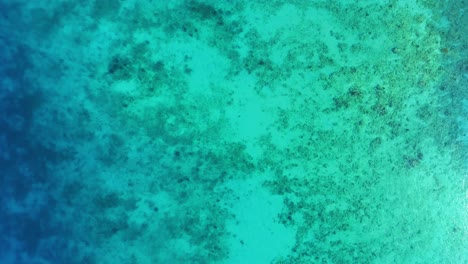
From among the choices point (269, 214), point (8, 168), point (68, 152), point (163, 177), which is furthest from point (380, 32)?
point (8, 168)

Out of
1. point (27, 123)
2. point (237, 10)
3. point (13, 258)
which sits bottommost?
point (13, 258)

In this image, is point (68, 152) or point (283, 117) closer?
point (68, 152)

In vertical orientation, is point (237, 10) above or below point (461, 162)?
above

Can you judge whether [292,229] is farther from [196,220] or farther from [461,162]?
[461,162]

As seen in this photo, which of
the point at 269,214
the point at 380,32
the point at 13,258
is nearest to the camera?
the point at 13,258

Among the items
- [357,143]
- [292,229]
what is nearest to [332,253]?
[292,229]

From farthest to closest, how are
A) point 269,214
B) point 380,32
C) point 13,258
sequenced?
point 380,32 → point 269,214 → point 13,258
